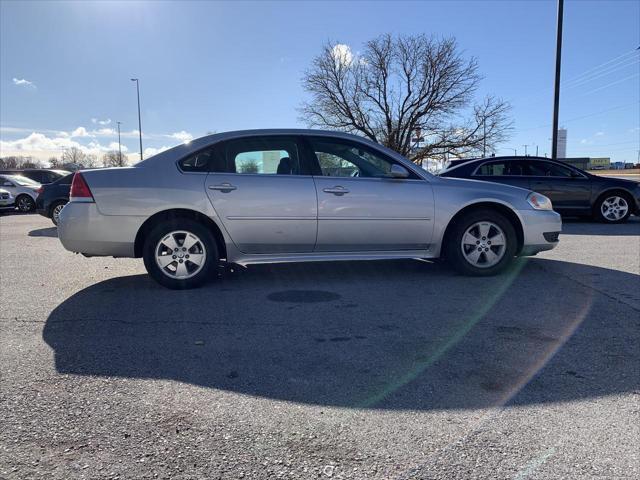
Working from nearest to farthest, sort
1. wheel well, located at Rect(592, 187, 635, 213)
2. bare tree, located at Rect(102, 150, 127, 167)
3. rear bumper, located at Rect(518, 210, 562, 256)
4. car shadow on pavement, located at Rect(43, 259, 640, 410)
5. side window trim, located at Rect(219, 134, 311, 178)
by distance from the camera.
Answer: car shadow on pavement, located at Rect(43, 259, 640, 410), side window trim, located at Rect(219, 134, 311, 178), rear bumper, located at Rect(518, 210, 562, 256), wheel well, located at Rect(592, 187, 635, 213), bare tree, located at Rect(102, 150, 127, 167)

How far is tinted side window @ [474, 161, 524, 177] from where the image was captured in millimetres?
10680

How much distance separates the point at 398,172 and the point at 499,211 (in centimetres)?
136

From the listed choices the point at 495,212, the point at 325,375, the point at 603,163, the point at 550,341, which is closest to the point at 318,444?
the point at 325,375

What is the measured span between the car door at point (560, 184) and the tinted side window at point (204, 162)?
801cm

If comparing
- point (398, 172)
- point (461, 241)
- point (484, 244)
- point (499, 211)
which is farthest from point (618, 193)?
point (398, 172)

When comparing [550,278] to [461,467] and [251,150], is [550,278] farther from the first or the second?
[461,467]

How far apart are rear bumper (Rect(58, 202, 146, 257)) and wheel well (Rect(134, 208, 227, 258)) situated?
0.08 meters

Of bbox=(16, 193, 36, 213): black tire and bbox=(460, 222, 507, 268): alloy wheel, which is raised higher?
bbox=(16, 193, 36, 213): black tire

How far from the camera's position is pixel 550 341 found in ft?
11.8

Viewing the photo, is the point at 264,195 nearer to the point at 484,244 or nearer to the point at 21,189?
the point at 484,244

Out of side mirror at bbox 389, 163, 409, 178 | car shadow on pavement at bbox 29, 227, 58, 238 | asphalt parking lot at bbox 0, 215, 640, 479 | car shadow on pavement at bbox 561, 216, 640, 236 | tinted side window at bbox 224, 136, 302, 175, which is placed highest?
tinted side window at bbox 224, 136, 302, 175

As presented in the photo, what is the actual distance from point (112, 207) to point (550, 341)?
4163 millimetres

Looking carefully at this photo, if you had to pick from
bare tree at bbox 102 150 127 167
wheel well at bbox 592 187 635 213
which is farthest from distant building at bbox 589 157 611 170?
wheel well at bbox 592 187 635 213

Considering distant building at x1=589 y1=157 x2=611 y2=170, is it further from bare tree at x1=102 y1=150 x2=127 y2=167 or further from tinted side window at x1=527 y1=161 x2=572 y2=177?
tinted side window at x1=527 y1=161 x2=572 y2=177
